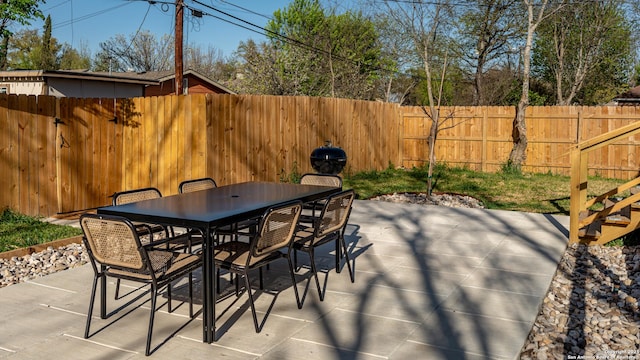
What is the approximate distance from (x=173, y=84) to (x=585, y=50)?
15941 millimetres

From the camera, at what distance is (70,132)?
767 cm

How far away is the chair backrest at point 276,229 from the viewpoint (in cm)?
352

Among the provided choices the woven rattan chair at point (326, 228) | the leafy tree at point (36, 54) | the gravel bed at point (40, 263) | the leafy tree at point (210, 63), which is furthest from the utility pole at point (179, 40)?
the leafy tree at point (210, 63)

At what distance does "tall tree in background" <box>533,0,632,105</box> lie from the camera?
1936cm

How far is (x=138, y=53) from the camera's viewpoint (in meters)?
33.3

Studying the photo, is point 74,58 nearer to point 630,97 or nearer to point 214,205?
point 630,97

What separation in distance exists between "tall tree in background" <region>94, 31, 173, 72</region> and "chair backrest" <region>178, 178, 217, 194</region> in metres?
29.4

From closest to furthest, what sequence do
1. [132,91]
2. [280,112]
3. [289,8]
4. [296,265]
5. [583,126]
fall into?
[296,265], [280,112], [583,126], [132,91], [289,8]

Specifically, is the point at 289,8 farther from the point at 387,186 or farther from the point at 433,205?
the point at 433,205

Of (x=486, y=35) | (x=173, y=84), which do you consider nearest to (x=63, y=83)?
(x=173, y=84)

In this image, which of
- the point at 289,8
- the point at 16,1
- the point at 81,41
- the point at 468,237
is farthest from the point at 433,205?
the point at 81,41

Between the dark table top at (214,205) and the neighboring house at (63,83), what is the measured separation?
11.0m

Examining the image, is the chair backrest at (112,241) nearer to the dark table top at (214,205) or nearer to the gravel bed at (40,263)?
the dark table top at (214,205)

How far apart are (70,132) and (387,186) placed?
602 cm
